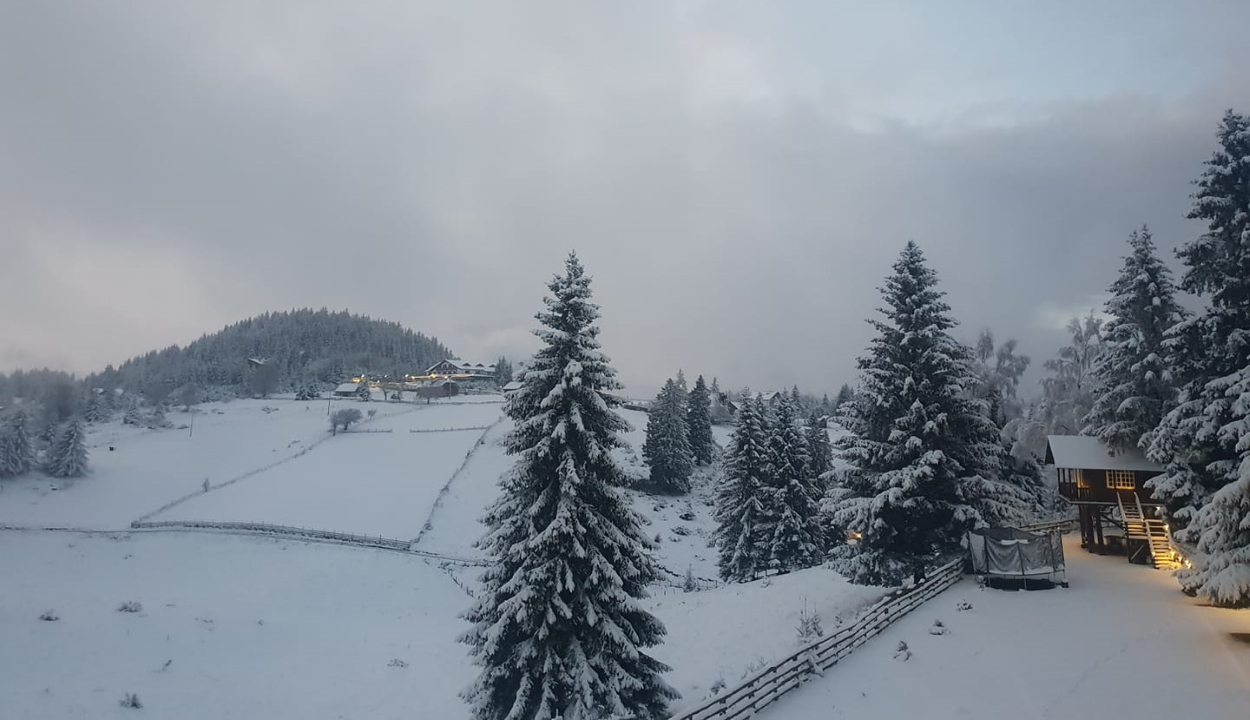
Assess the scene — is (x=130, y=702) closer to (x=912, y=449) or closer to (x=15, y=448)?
(x=912, y=449)

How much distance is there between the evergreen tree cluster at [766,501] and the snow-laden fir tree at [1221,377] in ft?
68.1

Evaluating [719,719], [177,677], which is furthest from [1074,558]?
[177,677]

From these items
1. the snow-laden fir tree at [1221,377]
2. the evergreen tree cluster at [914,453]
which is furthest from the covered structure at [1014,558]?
the snow-laden fir tree at [1221,377]

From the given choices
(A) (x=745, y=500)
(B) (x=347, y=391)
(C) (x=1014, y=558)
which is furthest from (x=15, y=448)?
(C) (x=1014, y=558)

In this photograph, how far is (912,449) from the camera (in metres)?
23.0

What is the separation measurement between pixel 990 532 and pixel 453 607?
28905 millimetres

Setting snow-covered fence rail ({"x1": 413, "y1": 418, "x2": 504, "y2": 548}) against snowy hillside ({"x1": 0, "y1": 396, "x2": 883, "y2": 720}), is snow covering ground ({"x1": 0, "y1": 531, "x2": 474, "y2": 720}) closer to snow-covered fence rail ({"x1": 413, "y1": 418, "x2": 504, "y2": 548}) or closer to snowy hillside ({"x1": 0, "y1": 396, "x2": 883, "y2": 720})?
snowy hillside ({"x1": 0, "y1": 396, "x2": 883, "y2": 720})

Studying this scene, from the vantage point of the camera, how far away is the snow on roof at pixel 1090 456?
30062 mm

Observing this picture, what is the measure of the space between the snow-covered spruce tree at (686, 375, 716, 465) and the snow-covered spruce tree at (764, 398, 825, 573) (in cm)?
3167

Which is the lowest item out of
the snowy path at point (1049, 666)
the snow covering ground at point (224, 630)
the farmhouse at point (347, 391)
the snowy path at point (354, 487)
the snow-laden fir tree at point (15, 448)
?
the snow covering ground at point (224, 630)

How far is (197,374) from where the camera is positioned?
160 metres

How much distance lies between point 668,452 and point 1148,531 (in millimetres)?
44619

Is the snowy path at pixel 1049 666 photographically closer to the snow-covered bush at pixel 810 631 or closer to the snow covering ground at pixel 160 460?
the snow-covered bush at pixel 810 631

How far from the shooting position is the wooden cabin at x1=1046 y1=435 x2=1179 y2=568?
28875mm
